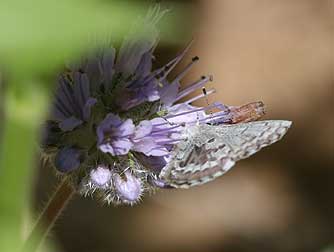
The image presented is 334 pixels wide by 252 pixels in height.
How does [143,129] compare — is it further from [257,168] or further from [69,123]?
[257,168]

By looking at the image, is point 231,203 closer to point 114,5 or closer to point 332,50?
point 332,50

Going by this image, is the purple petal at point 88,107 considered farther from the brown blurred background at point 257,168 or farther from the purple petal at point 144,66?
the brown blurred background at point 257,168

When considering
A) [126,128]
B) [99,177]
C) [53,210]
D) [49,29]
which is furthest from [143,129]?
[49,29]


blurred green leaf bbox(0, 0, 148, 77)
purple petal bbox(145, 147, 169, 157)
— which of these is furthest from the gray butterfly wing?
blurred green leaf bbox(0, 0, 148, 77)

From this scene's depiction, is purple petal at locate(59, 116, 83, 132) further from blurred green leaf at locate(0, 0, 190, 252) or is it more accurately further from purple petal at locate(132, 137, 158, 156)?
blurred green leaf at locate(0, 0, 190, 252)

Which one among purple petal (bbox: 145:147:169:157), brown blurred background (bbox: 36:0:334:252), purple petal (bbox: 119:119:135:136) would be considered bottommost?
brown blurred background (bbox: 36:0:334:252)

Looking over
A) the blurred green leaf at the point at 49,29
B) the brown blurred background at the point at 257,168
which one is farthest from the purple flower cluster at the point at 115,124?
the brown blurred background at the point at 257,168
